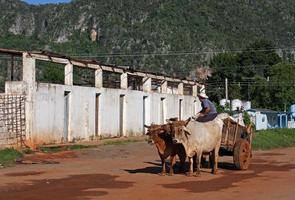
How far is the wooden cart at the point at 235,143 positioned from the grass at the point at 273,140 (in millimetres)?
12025

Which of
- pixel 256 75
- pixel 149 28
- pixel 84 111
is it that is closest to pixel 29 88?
pixel 84 111

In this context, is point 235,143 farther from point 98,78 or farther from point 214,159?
point 98,78

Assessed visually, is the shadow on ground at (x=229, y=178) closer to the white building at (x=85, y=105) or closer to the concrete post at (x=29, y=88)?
the concrete post at (x=29, y=88)

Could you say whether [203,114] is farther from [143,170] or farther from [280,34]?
[280,34]

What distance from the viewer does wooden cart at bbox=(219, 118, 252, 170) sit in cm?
1658

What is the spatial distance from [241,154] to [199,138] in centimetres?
244

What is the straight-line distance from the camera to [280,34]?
324ft

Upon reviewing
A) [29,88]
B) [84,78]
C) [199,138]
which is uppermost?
[84,78]

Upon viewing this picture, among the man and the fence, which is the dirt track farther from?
the fence

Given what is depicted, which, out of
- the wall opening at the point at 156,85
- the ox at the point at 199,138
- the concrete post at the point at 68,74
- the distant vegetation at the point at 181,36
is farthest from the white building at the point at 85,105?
the distant vegetation at the point at 181,36

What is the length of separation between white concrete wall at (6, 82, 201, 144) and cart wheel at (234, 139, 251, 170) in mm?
12057

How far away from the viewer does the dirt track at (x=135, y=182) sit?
39.4 feet

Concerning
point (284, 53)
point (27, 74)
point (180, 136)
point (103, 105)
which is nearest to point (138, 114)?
point (103, 105)

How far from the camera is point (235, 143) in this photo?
16.7 metres
